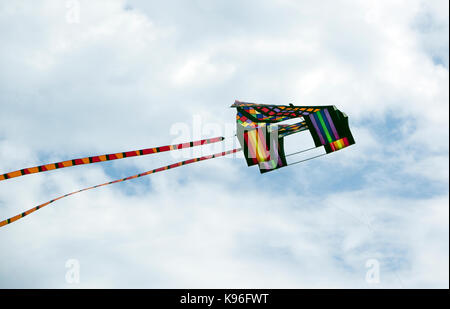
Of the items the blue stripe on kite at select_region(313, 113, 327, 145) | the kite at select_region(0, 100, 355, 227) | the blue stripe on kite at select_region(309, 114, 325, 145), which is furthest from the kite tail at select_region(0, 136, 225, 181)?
the blue stripe on kite at select_region(313, 113, 327, 145)

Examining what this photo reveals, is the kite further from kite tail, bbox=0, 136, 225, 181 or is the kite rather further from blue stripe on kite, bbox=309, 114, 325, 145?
kite tail, bbox=0, 136, 225, 181

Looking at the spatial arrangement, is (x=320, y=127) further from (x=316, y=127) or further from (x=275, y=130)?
(x=275, y=130)

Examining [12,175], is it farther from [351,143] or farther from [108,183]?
[351,143]

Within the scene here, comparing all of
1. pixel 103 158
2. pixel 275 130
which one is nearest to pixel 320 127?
pixel 275 130

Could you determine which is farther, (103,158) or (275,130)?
(275,130)

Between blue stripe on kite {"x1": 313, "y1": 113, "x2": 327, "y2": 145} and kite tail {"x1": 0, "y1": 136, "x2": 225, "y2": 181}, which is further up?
blue stripe on kite {"x1": 313, "y1": 113, "x2": 327, "y2": 145}

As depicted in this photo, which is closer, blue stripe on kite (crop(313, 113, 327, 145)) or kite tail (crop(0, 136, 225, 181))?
kite tail (crop(0, 136, 225, 181))

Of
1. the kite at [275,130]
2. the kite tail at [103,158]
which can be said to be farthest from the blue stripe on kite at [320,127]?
the kite tail at [103,158]

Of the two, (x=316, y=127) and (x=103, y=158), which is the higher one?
(x=316, y=127)

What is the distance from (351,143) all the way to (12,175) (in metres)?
10.9

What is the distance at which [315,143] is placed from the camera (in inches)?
561

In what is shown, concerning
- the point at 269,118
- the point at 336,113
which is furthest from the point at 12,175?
the point at 336,113

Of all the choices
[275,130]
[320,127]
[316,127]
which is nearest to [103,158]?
[275,130]

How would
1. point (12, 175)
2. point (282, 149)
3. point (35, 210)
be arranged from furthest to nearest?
point (282, 149) → point (35, 210) → point (12, 175)
